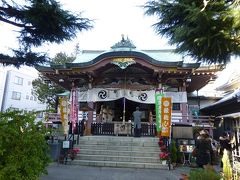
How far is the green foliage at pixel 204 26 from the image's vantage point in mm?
4625

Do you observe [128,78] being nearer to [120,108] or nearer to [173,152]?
[120,108]

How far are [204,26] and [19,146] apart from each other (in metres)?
4.55

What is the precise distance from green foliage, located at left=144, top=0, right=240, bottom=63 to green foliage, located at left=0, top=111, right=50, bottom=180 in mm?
3794

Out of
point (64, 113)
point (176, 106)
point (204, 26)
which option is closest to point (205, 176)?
point (204, 26)

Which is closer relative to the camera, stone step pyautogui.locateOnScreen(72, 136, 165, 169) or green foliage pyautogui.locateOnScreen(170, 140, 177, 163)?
stone step pyautogui.locateOnScreen(72, 136, 165, 169)

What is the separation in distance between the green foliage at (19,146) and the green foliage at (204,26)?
379 cm

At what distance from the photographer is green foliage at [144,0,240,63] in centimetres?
462

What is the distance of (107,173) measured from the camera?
27.9 feet

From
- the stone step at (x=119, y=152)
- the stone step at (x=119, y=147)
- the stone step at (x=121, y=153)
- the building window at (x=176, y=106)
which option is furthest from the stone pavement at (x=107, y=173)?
the building window at (x=176, y=106)

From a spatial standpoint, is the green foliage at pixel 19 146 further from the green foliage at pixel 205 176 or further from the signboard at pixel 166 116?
the signboard at pixel 166 116

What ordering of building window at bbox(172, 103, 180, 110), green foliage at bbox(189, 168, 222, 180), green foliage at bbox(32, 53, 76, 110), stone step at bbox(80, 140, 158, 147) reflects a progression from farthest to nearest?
green foliage at bbox(32, 53, 76, 110), building window at bbox(172, 103, 180, 110), stone step at bbox(80, 140, 158, 147), green foliage at bbox(189, 168, 222, 180)

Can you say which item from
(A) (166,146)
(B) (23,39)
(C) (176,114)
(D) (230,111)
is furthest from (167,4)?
(D) (230,111)

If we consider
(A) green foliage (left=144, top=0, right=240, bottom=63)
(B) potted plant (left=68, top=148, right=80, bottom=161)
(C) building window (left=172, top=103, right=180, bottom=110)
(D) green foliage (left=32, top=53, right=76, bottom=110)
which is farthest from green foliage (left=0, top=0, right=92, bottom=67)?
(D) green foliage (left=32, top=53, right=76, bottom=110)

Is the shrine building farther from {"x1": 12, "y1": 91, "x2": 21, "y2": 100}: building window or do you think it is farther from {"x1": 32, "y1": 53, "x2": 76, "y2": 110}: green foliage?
{"x1": 12, "y1": 91, "x2": 21, "y2": 100}: building window
